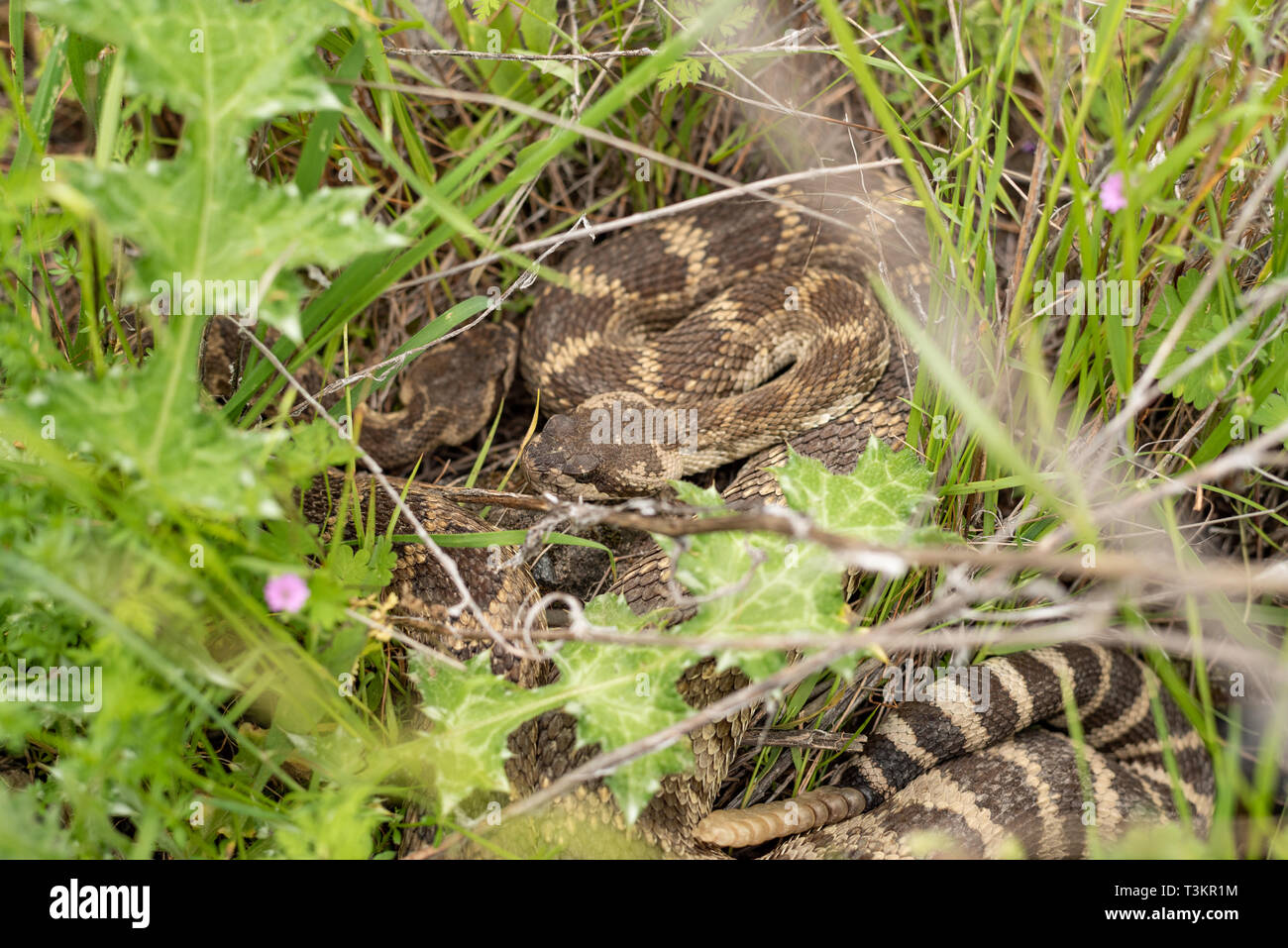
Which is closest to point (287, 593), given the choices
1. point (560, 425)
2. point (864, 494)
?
point (864, 494)

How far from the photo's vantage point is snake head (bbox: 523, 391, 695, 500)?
4449 mm

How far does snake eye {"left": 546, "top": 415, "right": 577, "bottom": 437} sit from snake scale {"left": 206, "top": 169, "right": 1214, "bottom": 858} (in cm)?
1

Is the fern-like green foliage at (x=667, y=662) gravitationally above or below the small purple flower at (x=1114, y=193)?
below

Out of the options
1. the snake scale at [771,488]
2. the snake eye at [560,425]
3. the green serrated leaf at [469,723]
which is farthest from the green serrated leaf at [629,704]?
the snake eye at [560,425]

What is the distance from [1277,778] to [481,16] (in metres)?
4.94

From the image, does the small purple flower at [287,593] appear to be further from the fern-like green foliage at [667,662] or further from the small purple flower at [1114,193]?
the small purple flower at [1114,193]

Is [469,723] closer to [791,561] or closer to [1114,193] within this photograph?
[791,561]

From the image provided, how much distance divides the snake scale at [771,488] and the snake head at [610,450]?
0.01 m

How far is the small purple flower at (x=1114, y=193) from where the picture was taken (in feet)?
8.69

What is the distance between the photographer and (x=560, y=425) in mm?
4602

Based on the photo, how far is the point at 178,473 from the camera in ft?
6.67

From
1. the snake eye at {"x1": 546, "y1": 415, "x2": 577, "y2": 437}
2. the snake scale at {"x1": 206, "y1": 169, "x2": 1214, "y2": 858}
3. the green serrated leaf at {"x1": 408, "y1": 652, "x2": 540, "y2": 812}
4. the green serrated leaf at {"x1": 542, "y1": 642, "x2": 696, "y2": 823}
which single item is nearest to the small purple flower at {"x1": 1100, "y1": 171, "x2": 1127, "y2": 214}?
the snake scale at {"x1": 206, "y1": 169, "x2": 1214, "y2": 858}

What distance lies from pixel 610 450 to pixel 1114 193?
8.56 ft
